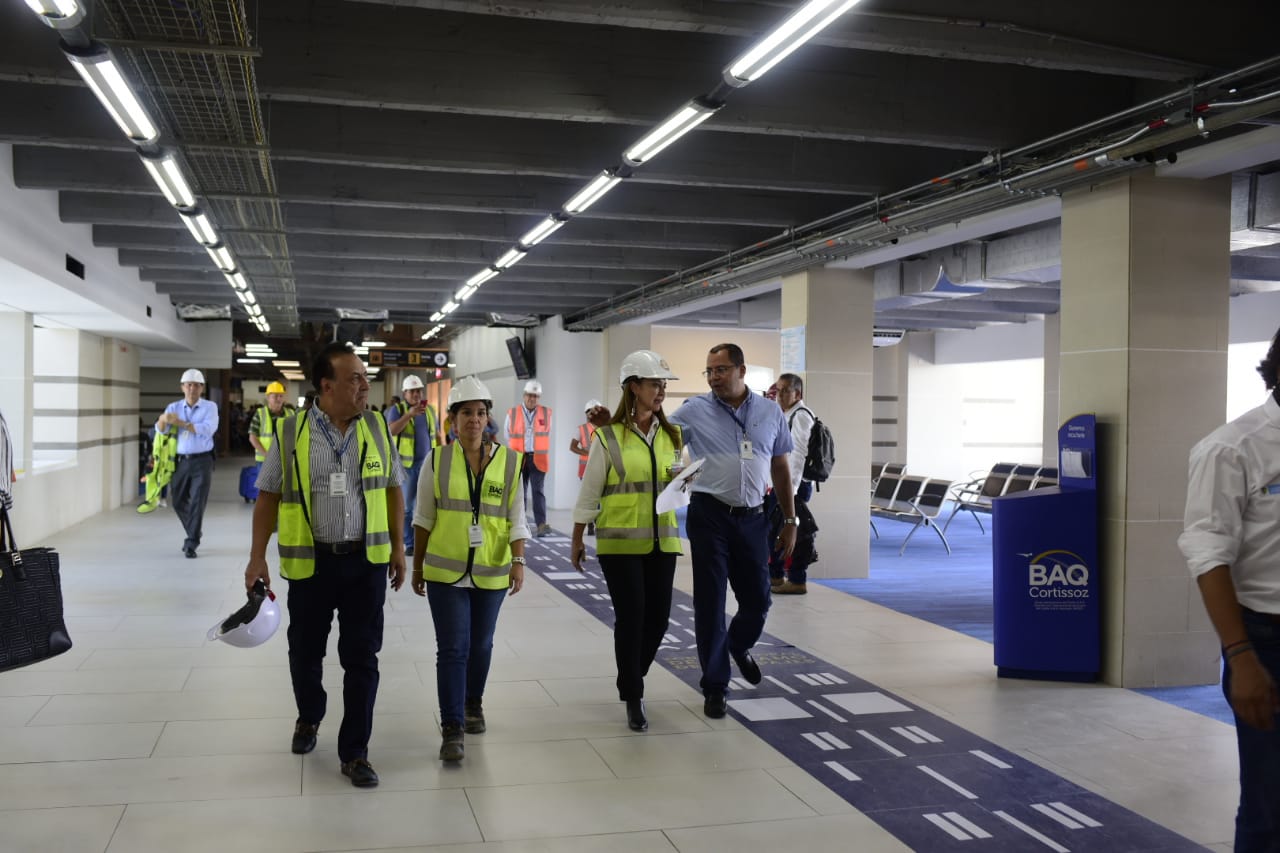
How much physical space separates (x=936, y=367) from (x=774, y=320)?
6922 mm

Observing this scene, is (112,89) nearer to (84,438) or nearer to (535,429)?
(535,429)

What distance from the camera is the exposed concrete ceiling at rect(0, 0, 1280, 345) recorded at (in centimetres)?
484

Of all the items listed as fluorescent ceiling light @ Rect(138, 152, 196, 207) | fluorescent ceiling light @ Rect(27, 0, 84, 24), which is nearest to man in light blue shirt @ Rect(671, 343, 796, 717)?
fluorescent ceiling light @ Rect(27, 0, 84, 24)

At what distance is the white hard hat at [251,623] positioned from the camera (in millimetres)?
3951

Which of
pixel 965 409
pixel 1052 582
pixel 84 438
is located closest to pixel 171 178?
pixel 1052 582

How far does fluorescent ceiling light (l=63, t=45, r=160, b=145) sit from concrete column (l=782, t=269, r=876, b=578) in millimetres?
5804

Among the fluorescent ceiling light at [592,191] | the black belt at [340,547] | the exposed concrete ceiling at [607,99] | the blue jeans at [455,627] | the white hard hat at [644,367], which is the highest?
the exposed concrete ceiling at [607,99]

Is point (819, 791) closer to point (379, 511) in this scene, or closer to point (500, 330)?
point (379, 511)

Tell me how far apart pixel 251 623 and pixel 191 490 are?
6.91 m

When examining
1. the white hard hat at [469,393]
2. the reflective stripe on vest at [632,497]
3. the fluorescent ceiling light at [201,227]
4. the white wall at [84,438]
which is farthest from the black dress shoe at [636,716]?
the white wall at [84,438]

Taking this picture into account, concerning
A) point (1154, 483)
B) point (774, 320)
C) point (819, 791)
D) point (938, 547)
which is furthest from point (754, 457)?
point (774, 320)

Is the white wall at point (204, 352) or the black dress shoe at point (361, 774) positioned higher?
the white wall at point (204, 352)

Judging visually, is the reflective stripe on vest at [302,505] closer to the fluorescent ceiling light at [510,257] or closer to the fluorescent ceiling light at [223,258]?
the fluorescent ceiling light at [510,257]

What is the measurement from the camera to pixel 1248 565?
8.13ft
